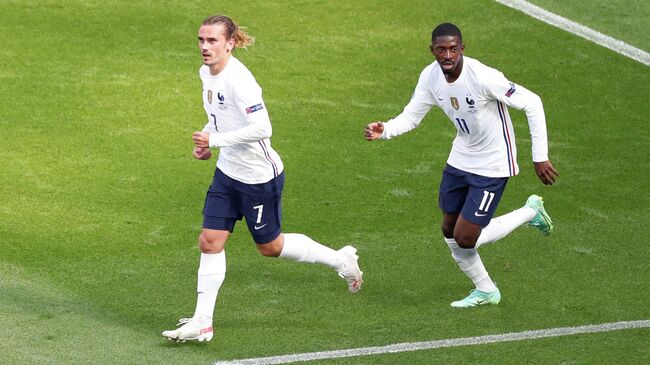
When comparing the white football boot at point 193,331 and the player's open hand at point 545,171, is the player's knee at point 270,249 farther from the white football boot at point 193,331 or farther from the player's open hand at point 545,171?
the player's open hand at point 545,171

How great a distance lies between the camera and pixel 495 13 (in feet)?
57.5

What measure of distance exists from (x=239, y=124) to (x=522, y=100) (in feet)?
6.54

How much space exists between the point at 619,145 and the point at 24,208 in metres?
6.05

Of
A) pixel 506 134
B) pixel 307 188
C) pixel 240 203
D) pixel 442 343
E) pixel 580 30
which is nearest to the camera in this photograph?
pixel 442 343

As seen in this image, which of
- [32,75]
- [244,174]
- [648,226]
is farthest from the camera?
[32,75]

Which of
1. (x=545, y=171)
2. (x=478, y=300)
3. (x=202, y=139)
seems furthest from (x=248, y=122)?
(x=478, y=300)

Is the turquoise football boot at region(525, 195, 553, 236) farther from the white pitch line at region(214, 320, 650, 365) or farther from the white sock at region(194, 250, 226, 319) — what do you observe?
the white sock at region(194, 250, 226, 319)

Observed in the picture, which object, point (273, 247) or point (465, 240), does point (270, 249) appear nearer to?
point (273, 247)

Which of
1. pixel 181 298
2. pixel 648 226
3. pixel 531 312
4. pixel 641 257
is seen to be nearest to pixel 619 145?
pixel 648 226

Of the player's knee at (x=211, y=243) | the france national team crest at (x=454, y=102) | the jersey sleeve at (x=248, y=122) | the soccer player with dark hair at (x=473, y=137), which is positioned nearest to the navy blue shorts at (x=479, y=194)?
the soccer player with dark hair at (x=473, y=137)

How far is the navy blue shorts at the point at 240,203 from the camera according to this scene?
9.30m

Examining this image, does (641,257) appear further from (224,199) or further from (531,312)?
(224,199)

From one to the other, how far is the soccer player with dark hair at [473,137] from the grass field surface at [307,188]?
1.61ft

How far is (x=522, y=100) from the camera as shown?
31.0ft
